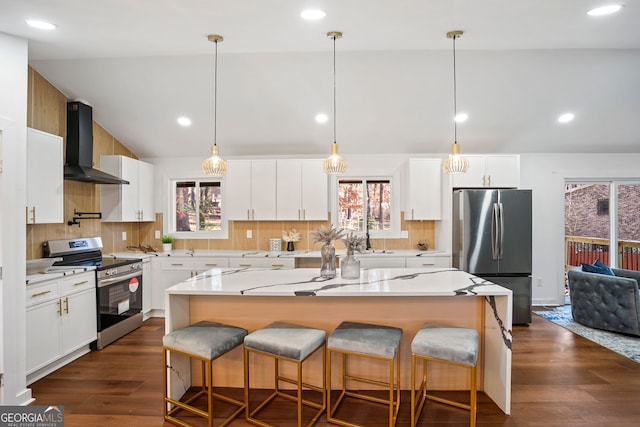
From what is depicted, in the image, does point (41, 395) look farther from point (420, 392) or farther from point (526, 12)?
point (526, 12)

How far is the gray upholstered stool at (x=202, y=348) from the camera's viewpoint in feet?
7.64

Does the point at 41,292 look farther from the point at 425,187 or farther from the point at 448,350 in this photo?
the point at 425,187

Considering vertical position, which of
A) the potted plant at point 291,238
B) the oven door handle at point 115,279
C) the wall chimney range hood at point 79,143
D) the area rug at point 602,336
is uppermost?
the wall chimney range hood at point 79,143

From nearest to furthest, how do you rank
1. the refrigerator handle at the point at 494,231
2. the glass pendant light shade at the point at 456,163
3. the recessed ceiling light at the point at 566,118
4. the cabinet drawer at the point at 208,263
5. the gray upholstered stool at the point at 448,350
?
the gray upholstered stool at the point at 448,350 → the glass pendant light shade at the point at 456,163 → the refrigerator handle at the point at 494,231 → the recessed ceiling light at the point at 566,118 → the cabinet drawer at the point at 208,263

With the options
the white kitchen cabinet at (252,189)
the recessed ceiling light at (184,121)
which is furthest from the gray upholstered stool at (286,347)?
the recessed ceiling light at (184,121)

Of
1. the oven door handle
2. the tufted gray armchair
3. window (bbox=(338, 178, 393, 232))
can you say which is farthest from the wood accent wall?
the tufted gray armchair

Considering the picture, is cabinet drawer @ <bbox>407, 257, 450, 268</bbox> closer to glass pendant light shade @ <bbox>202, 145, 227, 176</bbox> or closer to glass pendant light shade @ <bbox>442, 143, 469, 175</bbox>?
glass pendant light shade @ <bbox>442, 143, 469, 175</bbox>

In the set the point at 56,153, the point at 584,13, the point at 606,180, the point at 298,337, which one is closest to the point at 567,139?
the point at 606,180

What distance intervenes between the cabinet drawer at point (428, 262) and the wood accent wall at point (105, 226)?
1.83 feet

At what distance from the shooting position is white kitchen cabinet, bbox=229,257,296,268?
4.73 metres

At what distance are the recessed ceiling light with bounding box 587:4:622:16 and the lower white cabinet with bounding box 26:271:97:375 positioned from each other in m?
4.74

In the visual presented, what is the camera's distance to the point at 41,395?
2.85m

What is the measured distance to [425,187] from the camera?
491 centimetres

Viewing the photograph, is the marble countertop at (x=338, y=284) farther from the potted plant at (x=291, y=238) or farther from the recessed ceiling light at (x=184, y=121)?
the recessed ceiling light at (x=184, y=121)
